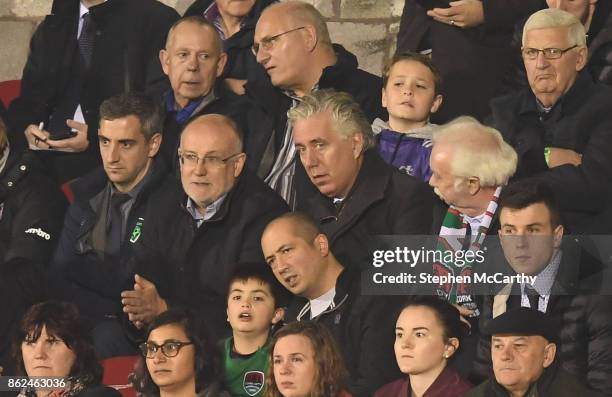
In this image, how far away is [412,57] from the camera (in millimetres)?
10102

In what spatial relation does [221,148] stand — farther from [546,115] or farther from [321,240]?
[546,115]

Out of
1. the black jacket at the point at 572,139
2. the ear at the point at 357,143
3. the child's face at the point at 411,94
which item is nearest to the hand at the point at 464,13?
the child's face at the point at 411,94

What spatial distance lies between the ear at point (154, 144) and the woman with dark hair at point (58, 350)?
118 centimetres

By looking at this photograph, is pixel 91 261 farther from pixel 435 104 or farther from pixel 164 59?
pixel 435 104

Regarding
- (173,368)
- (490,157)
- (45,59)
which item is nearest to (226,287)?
(173,368)

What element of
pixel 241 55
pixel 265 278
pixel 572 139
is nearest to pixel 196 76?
pixel 241 55

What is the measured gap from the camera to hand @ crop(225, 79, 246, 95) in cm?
1087

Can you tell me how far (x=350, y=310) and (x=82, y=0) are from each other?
10.8ft

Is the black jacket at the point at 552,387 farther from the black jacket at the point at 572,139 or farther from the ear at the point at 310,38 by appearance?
the ear at the point at 310,38

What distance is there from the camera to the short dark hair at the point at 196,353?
9312 mm

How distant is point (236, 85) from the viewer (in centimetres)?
1094

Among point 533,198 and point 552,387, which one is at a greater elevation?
point 533,198

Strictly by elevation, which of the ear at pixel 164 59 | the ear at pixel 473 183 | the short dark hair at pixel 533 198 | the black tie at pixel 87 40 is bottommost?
the short dark hair at pixel 533 198

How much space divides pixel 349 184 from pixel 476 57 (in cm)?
114
